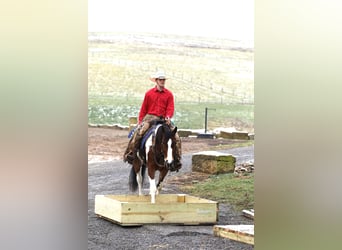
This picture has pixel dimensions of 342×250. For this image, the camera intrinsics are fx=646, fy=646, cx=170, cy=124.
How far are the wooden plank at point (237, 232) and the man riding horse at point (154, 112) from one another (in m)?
0.44

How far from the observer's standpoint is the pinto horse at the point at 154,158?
12.3 feet

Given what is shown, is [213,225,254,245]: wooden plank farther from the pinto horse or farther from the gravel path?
the pinto horse

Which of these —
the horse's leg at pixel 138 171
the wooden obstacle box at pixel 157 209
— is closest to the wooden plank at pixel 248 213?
the wooden obstacle box at pixel 157 209

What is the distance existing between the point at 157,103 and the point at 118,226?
0.75 m

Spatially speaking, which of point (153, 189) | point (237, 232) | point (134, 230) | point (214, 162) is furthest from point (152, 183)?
point (237, 232)

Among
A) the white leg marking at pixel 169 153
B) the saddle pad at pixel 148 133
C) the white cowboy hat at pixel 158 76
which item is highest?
the white cowboy hat at pixel 158 76

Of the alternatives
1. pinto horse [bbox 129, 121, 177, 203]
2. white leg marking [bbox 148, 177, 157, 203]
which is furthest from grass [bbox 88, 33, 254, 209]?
white leg marking [bbox 148, 177, 157, 203]

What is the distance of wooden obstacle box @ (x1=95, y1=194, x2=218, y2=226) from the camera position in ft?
12.3

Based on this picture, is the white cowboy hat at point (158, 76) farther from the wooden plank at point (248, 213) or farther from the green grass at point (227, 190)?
the wooden plank at point (248, 213)

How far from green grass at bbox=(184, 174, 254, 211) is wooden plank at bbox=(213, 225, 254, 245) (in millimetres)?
117

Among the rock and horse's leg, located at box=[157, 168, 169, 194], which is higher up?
the rock

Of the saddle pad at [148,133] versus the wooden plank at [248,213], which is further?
the wooden plank at [248,213]
